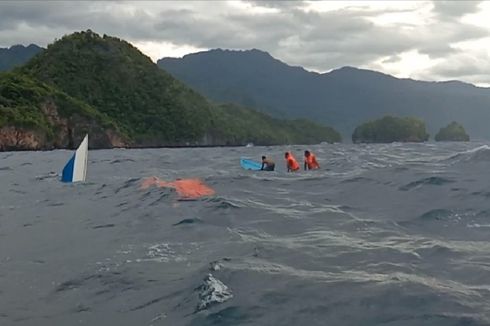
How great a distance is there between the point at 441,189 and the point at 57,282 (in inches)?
461

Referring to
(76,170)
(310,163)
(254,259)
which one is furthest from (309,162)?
(254,259)

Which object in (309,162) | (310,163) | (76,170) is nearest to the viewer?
(76,170)

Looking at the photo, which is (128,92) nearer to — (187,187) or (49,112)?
(49,112)

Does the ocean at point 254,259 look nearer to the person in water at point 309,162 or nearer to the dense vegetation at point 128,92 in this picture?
the person in water at point 309,162

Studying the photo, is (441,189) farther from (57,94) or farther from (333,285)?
(57,94)

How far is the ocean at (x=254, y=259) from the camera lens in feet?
23.5

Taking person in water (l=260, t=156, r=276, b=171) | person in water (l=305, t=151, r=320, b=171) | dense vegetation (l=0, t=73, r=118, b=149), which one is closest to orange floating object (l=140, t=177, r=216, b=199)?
person in water (l=260, t=156, r=276, b=171)

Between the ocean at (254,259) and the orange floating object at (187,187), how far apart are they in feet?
2.08

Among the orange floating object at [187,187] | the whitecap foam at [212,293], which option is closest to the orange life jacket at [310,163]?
the orange floating object at [187,187]

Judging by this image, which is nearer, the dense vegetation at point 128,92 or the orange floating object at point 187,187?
the orange floating object at point 187,187

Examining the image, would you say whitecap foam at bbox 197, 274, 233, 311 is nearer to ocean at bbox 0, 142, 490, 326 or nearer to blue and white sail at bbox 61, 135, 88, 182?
ocean at bbox 0, 142, 490, 326

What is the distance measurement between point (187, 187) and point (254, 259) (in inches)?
405

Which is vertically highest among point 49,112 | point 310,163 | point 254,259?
point 49,112

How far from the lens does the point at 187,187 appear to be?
63.8 ft
